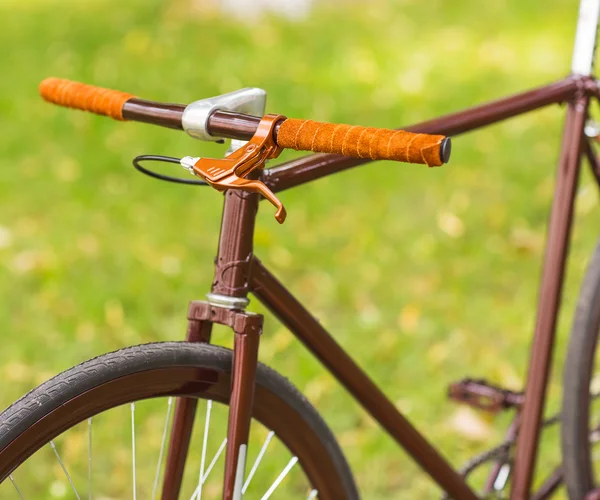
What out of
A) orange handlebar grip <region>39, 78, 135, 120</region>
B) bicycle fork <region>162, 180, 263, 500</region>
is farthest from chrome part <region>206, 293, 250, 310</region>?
orange handlebar grip <region>39, 78, 135, 120</region>

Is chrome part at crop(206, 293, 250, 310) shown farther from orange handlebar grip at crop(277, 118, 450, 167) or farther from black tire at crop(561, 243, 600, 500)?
black tire at crop(561, 243, 600, 500)

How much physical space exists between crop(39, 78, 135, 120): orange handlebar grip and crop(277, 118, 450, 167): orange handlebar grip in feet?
1.18

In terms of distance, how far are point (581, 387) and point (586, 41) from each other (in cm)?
69

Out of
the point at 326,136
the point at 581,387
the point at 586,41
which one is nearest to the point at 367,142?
the point at 326,136

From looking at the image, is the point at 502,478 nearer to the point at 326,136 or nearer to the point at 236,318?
the point at 236,318

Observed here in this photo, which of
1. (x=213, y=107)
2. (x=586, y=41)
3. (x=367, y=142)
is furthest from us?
(x=586, y=41)

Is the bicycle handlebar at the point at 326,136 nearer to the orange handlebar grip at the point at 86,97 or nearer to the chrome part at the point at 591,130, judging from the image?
the orange handlebar grip at the point at 86,97

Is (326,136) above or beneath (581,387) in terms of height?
beneath

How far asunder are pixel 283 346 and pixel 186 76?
2526mm

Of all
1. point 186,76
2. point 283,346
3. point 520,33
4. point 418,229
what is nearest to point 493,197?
point 418,229

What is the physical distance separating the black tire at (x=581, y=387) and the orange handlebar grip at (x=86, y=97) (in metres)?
1.01

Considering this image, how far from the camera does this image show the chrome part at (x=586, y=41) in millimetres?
1725

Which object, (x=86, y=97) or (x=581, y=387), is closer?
(x=86, y=97)

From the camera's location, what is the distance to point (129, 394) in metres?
1.20
